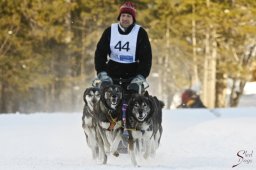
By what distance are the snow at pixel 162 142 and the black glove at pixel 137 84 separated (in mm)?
1029

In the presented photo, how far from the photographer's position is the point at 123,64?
371 inches

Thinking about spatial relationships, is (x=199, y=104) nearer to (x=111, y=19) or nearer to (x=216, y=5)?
(x=216, y=5)

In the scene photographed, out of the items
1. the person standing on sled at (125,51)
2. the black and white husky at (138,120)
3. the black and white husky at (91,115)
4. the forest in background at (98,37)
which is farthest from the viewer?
the forest in background at (98,37)

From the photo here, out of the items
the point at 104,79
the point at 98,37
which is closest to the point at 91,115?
the point at 104,79

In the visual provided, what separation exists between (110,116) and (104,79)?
55 centimetres

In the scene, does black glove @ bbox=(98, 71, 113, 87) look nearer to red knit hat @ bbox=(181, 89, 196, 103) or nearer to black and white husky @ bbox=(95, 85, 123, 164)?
black and white husky @ bbox=(95, 85, 123, 164)

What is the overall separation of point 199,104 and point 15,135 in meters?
11.6

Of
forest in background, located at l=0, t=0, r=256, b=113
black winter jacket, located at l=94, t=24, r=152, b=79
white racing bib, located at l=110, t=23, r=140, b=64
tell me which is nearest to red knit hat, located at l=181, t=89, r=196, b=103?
forest in background, located at l=0, t=0, r=256, b=113

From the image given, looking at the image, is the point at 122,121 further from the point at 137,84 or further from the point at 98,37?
the point at 98,37

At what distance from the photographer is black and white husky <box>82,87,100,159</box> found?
9477 mm

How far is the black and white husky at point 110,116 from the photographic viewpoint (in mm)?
8797

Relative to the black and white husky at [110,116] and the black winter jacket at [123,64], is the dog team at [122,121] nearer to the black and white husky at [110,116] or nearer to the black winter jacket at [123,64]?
the black and white husky at [110,116]

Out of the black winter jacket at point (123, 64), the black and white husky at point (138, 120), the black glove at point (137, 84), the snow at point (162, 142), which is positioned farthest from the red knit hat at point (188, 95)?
the black and white husky at point (138, 120)

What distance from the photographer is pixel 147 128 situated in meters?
8.92
